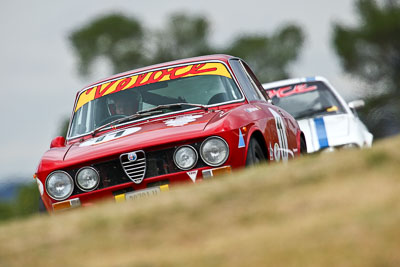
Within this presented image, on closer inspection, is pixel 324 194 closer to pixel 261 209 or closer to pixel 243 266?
pixel 261 209

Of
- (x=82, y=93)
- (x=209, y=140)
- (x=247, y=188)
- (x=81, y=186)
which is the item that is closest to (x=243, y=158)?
(x=209, y=140)

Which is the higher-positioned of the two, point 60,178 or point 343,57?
point 60,178

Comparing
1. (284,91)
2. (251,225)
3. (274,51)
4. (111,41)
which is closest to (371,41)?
(274,51)

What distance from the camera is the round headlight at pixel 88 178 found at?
7.31m

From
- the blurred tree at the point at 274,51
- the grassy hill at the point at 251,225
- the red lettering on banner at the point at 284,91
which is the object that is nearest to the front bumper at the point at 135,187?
the grassy hill at the point at 251,225

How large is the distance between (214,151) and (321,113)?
6831 mm

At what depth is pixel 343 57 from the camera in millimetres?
57750

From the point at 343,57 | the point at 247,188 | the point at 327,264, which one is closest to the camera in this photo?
the point at 327,264

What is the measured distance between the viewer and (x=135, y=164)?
7.25m

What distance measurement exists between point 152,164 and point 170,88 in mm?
1450

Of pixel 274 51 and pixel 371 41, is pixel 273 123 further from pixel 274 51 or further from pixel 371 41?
pixel 274 51

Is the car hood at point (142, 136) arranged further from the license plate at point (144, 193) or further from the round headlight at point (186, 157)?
the license plate at point (144, 193)

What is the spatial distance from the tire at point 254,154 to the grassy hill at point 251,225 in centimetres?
136

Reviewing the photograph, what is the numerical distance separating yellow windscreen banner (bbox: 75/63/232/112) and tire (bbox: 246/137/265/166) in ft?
3.70
